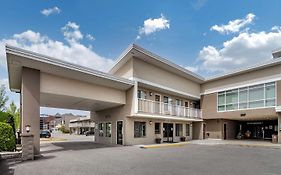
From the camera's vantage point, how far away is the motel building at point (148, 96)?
40.3ft

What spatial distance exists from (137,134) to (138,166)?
978 centimetres

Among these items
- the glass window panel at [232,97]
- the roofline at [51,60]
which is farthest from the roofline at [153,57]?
the glass window panel at [232,97]

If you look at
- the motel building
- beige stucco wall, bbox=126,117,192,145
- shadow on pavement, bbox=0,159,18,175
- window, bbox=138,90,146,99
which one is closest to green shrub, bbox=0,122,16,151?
the motel building

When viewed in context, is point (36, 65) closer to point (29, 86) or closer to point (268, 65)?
point (29, 86)

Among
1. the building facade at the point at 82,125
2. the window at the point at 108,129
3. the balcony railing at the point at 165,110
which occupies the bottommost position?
the building facade at the point at 82,125

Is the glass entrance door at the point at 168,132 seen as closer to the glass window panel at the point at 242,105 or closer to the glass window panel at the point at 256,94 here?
the glass window panel at the point at 242,105

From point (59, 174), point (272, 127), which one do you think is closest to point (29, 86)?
point (59, 174)

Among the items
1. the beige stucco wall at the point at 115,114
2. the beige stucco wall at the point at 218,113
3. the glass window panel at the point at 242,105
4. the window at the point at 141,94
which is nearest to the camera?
the beige stucco wall at the point at 115,114

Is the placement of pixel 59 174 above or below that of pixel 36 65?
below

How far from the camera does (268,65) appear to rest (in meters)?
20.0

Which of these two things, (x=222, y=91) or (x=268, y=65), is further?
(x=222, y=91)

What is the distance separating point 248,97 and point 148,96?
1029 cm

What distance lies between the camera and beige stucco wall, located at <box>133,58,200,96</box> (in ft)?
59.0

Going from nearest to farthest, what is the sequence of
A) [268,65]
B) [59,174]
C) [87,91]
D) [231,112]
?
[59,174], [87,91], [268,65], [231,112]
